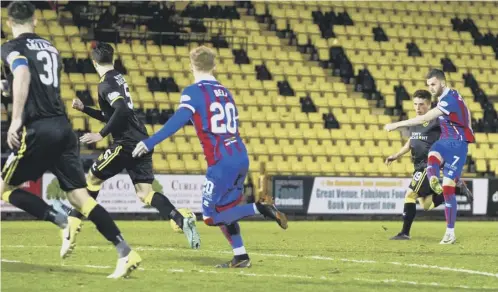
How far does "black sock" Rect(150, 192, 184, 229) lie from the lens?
1041cm

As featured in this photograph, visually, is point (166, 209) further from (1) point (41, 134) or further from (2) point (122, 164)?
(1) point (41, 134)

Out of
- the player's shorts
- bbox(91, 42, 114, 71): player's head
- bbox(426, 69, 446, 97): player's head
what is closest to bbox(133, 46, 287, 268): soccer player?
bbox(91, 42, 114, 71): player's head

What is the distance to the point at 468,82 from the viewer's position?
3158 centimetres

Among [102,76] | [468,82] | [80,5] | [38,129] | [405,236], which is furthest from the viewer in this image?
[468,82]

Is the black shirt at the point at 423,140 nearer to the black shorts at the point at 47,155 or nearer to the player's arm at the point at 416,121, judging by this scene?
the player's arm at the point at 416,121

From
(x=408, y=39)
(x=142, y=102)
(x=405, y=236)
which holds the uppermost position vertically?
(x=408, y=39)

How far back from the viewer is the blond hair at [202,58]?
9062 millimetres

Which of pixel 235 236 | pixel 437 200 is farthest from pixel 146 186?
pixel 437 200

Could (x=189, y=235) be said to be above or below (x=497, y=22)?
below

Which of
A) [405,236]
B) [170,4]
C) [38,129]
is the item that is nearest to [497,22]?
[170,4]

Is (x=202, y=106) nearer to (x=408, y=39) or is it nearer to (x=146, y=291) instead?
(x=146, y=291)

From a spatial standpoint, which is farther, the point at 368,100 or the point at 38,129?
the point at 368,100

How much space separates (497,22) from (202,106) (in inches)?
1072

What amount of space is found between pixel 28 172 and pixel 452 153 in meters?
6.82
